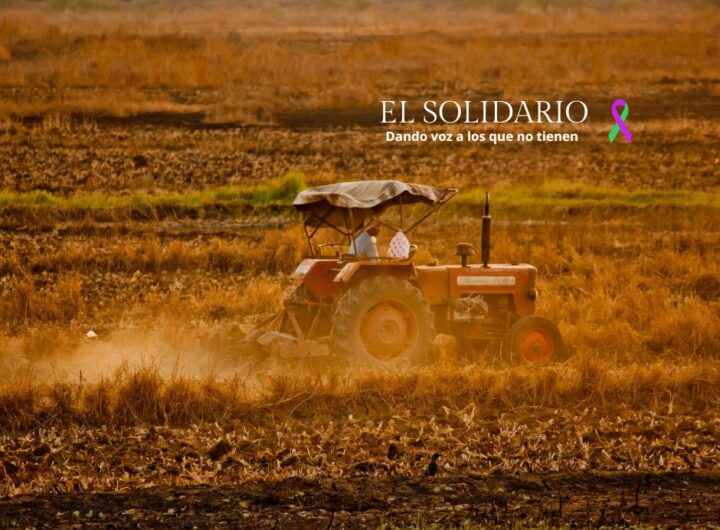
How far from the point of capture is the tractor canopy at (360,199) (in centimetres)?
1088

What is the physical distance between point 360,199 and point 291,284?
5.04 m

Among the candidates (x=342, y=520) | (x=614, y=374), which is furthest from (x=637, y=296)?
(x=342, y=520)

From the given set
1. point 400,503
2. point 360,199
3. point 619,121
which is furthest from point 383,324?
point 619,121

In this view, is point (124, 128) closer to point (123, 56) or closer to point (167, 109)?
point (167, 109)

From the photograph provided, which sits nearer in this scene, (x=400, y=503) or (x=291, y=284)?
(x=400, y=503)

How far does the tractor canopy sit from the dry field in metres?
1.24

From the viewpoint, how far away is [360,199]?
10.9 m

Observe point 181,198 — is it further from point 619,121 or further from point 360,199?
point 619,121

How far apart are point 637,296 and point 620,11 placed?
33613 mm

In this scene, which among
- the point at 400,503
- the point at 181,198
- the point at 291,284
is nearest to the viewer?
the point at 400,503

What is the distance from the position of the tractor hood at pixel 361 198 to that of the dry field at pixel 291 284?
1251mm

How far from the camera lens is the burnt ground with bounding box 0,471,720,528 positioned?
7.27 metres

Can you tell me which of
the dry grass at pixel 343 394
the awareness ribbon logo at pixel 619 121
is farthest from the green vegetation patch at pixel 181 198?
the dry grass at pixel 343 394

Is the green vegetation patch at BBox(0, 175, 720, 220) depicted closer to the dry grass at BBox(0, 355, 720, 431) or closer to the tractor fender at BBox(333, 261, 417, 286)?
the tractor fender at BBox(333, 261, 417, 286)
